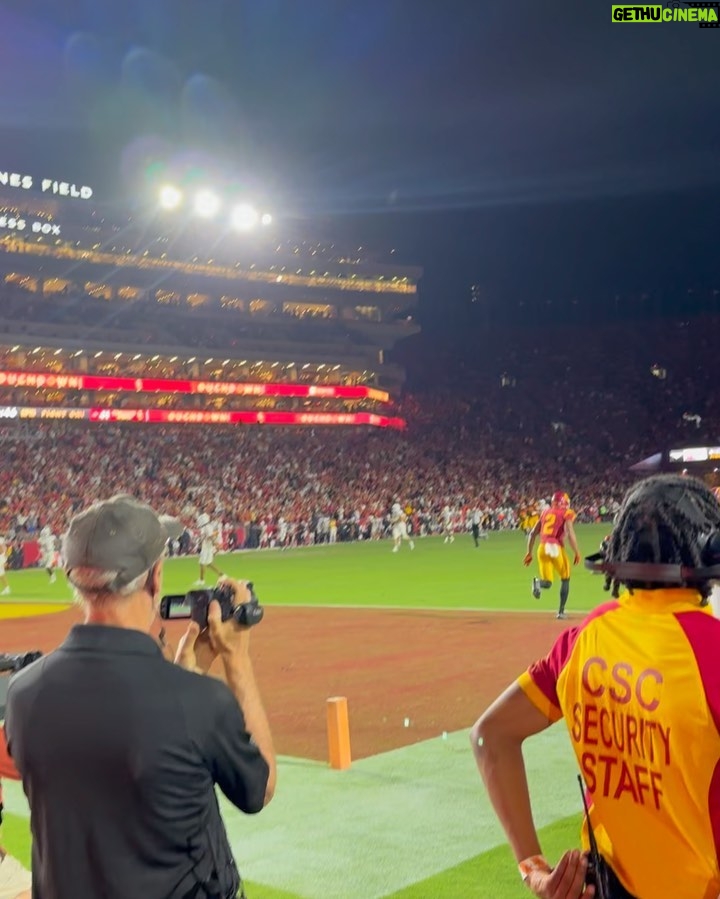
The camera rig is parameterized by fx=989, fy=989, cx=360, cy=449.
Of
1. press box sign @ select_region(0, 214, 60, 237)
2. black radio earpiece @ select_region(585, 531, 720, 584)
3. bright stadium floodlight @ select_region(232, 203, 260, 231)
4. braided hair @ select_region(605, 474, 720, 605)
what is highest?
bright stadium floodlight @ select_region(232, 203, 260, 231)

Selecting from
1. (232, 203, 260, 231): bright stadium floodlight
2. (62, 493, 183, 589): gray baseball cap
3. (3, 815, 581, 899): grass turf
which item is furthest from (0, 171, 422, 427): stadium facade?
(62, 493, 183, 589): gray baseball cap

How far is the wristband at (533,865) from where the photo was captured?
235cm

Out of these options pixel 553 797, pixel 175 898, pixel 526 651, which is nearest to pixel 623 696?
pixel 175 898

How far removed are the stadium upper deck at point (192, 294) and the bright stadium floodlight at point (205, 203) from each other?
0.96 metres

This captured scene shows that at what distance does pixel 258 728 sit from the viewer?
2596mm

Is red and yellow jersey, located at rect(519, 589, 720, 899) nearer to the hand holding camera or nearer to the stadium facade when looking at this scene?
the hand holding camera

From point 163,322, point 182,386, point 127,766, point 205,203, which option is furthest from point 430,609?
point 205,203

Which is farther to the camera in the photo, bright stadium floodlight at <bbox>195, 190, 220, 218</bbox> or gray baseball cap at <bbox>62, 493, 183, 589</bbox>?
bright stadium floodlight at <bbox>195, 190, 220, 218</bbox>

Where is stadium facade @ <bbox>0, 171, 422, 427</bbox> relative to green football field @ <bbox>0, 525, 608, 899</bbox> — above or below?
above

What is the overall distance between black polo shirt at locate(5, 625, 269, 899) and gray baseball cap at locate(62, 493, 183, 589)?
0.16 meters

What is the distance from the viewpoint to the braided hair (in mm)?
2305

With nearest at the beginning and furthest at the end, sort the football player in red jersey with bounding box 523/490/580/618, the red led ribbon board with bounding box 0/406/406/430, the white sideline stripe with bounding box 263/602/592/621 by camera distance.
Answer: the football player in red jersey with bounding box 523/490/580/618 → the white sideline stripe with bounding box 263/602/592/621 → the red led ribbon board with bounding box 0/406/406/430

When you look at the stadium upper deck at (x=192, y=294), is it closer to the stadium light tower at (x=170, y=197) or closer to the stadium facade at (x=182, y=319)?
the stadium facade at (x=182, y=319)

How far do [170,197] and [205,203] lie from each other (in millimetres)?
2395
